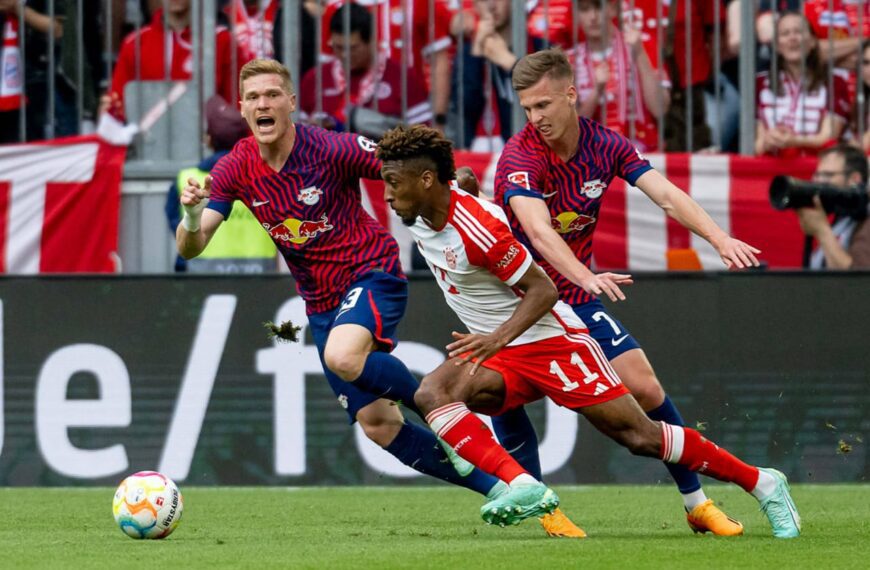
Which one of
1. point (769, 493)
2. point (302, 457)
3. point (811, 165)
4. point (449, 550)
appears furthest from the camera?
point (811, 165)

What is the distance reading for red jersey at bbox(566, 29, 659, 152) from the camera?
11.2 meters

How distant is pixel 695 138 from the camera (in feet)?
37.6

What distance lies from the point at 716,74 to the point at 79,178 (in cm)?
447

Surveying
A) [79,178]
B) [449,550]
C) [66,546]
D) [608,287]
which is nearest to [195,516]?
[66,546]

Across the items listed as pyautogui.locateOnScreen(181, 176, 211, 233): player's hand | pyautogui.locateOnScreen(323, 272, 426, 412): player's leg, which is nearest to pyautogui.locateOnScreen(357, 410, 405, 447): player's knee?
pyautogui.locateOnScreen(323, 272, 426, 412): player's leg

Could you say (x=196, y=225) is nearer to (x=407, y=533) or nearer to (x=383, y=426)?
(x=383, y=426)

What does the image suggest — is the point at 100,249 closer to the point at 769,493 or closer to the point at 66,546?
the point at 66,546

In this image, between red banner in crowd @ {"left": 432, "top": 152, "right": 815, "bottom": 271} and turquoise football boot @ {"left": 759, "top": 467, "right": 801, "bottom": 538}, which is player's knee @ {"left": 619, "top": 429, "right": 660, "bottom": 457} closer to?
turquoise football boot @ {"left": 759, "top": 467, "right": 801, "bottom": 538}

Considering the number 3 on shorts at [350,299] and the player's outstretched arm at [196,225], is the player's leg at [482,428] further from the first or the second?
the player's outstretched arm at [196,225]

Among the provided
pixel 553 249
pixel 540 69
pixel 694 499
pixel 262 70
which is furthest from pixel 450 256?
pixel 694 499

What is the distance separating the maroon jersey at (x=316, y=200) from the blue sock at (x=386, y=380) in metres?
0.62

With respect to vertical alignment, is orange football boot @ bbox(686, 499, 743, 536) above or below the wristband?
below

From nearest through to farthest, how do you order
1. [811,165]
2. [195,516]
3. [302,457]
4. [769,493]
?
[769,493]
[195,516]
[302,457]
[811,165]

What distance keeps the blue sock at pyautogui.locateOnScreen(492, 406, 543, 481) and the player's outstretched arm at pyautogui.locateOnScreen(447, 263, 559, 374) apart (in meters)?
1.00
